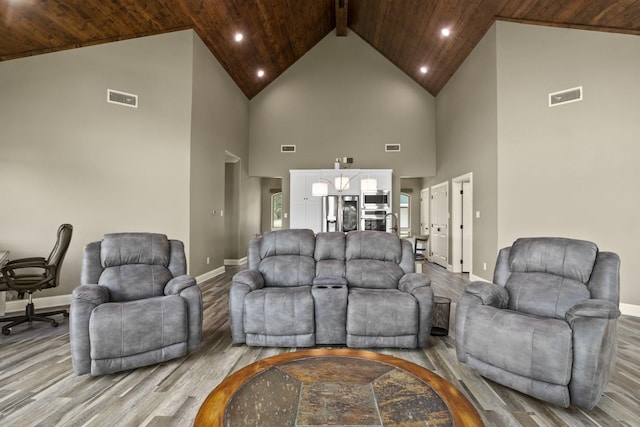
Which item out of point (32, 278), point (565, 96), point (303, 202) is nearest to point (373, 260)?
point (32, 278)

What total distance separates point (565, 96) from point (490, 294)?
3.62m

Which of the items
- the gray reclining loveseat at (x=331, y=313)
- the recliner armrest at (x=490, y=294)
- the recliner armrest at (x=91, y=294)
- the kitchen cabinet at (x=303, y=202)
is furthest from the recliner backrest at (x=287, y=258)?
the kitchen cabinet at (x=303, y=202)

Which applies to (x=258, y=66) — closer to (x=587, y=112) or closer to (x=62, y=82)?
(x=62, y=82)

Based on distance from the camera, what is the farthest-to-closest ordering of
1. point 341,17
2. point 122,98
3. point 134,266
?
point 341,17
point 122,98
point 134,266

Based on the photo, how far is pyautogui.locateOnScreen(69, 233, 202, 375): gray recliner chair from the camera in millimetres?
2342

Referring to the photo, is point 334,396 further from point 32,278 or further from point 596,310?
point 32,278

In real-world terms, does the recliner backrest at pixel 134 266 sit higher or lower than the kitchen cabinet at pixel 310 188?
lower

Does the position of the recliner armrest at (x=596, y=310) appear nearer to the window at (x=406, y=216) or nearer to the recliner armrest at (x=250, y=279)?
the recliner armrest at (x=250, y=279)

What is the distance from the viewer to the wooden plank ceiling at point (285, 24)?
3.98 m

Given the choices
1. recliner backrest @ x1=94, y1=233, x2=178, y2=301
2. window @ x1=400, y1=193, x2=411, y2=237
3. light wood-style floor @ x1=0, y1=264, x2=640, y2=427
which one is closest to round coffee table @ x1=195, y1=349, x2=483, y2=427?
light wood-style floor @ x1=0, y1=264, x2=640, y2=427

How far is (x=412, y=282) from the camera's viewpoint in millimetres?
2988

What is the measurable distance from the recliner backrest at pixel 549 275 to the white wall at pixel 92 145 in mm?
4436

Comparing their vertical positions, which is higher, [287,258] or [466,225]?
[466,225]

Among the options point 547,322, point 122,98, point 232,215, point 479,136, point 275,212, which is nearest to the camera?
point 547,322
